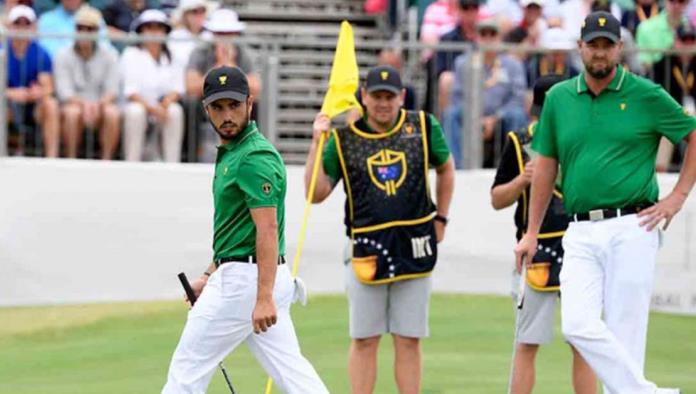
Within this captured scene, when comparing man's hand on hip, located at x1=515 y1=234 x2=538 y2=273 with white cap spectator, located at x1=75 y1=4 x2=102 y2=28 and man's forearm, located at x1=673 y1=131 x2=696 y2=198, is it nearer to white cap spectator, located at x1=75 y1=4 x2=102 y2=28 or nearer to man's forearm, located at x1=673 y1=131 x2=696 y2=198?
man's forearm, located at x1=673 y1=131 x2=696 y2=198

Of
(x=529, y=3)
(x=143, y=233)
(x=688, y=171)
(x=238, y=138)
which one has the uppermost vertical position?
(x=529, y=3)

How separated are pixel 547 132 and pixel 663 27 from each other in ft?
28.5

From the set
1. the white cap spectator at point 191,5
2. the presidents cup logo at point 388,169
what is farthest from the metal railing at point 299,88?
the presidents cup logo at point 388,169

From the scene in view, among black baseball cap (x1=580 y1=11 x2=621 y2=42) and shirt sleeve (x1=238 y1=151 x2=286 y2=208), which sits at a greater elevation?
black baseball cap (x1=580 y1=11 x2=621 y2=42)

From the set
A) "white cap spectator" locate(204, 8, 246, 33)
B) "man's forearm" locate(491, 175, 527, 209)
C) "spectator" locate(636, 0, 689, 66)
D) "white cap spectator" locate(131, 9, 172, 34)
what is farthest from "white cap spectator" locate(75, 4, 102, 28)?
"man's forearm" locate(491, 175, 527, 209)

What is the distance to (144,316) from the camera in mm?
16172

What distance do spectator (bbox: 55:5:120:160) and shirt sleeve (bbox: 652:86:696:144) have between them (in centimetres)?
748

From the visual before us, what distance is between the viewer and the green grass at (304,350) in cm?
1277

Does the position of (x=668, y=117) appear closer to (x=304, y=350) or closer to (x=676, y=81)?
(x=304, y=350)

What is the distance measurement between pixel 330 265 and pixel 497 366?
3.82 m

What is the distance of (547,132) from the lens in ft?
33.0

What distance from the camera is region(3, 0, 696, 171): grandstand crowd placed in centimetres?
1631

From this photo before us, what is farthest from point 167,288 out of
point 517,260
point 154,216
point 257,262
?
point 257,262

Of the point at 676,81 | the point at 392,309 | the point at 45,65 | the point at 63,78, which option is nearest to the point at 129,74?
the point at 63,78
